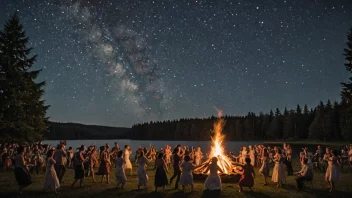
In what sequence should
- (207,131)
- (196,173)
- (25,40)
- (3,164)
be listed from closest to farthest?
(196,173) → (3,164) → (25,40) → (207,131)

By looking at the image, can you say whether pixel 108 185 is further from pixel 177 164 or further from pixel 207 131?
pixel 207 131

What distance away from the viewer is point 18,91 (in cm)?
2812

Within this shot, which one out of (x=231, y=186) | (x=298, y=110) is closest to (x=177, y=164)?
(x=231, y=186)

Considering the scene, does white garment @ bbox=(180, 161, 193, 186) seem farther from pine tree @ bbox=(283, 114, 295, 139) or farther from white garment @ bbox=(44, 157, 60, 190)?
pine tree @ bbox=(283, 114, 295, 139)

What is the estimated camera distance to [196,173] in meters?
20.0

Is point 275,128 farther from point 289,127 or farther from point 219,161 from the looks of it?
point 219,161

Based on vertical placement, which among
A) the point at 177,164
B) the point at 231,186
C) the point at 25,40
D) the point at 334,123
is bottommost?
the point at 231,186

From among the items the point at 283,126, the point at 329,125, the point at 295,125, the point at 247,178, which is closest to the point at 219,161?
the point at 247,178

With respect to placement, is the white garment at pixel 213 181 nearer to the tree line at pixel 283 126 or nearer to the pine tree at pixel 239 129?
the tree line at pixel 283 126

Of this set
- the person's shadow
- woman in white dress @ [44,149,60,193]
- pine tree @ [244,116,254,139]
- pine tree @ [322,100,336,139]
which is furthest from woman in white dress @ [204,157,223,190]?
pine tree @ [244,116,254,139]

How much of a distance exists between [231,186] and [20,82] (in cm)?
2284

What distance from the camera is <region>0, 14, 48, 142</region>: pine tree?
27.6 m

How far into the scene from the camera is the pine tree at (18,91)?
27609 millimetres

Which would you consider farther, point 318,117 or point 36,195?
point 318,117
